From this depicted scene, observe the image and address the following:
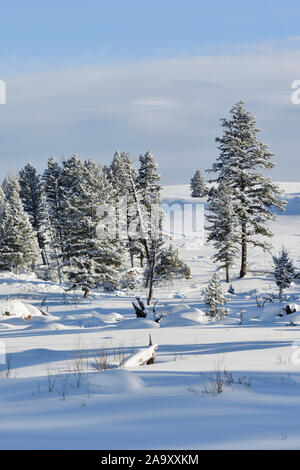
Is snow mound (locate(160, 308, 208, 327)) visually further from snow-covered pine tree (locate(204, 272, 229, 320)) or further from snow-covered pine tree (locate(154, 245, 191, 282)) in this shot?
snow-covered pine tree (locate(154, 245, 191, 282))

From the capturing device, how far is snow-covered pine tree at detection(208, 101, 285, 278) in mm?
29703

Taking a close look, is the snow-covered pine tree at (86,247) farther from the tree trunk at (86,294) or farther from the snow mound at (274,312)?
the snow mound at (274,312)

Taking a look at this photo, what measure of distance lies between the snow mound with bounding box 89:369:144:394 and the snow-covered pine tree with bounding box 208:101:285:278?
26.2m

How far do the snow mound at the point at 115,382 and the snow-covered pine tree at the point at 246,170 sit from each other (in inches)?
1032

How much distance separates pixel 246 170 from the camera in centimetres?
2969

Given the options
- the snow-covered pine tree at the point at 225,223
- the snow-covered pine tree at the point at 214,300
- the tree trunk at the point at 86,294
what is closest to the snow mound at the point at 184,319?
the snow-covered pine tree at the point at 214,300

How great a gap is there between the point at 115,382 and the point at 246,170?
2710 centimetres

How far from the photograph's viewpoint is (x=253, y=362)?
5438mm

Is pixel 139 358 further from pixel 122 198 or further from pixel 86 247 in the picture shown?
pixel 122 198

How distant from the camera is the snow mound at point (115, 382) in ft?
13.4

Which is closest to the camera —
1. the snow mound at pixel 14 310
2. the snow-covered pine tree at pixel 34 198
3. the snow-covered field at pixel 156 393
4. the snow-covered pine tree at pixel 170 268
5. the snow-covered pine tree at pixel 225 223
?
the snow-covered field at pixel 156 393

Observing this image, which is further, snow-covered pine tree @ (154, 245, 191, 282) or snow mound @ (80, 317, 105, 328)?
snow-covered pine tree @ (154, 245, 191, 282)

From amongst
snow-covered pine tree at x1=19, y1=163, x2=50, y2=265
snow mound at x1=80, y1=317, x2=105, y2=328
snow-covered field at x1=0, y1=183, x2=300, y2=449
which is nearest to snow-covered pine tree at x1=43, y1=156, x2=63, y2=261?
snow-covered pine tree at x1=19, y1=163, x2=50, y2=265
